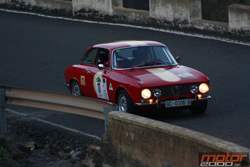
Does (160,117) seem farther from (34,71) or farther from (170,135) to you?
(34,71)

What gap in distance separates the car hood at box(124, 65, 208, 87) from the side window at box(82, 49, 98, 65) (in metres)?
1.46

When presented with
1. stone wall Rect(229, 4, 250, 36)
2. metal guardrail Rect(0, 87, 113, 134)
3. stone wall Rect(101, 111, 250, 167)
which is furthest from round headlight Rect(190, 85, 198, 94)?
stone wall Rect(229, 4, 250, 36)

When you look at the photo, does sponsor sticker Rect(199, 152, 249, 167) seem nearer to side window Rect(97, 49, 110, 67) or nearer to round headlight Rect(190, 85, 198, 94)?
round headlight Rect(190, 85, 198, 94)

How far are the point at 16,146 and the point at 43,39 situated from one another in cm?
1109

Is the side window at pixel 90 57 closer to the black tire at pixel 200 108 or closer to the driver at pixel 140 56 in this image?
the driver at pixel 140 56

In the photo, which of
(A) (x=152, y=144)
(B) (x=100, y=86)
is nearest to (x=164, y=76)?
(B) (x=100, y=86)

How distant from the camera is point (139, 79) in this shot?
10.7m

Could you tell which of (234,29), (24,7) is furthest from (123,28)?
(24,7)

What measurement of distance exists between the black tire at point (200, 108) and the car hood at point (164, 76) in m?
0.46

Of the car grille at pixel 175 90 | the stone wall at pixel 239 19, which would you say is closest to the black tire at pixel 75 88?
the car grille at pixel 175 90

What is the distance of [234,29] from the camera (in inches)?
720

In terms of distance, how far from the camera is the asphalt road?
10.8 metres

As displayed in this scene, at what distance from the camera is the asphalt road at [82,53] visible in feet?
35.3

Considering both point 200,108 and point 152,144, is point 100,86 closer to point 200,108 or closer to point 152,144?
point 200,108
